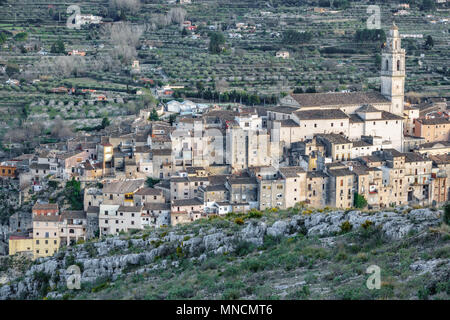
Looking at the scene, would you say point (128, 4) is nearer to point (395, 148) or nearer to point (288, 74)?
point (288, 74)

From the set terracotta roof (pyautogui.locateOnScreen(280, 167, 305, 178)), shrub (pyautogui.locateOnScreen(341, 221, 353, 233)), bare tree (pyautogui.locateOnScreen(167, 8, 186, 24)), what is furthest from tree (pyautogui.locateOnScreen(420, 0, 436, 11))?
shrub (pyautogui.locateOnScreen(341, 221, 353, 233))

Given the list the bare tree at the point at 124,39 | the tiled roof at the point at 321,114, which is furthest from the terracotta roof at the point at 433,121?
the bare tree at the point at 124,39

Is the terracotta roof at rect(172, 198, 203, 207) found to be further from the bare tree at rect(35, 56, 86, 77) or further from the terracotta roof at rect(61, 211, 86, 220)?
the bare tree at rect(35, 56, 86, 77)

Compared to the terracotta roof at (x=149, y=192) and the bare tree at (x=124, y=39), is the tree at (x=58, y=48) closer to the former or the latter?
the bare tree at (x=124, y=39)

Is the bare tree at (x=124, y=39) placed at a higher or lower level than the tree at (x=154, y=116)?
higher

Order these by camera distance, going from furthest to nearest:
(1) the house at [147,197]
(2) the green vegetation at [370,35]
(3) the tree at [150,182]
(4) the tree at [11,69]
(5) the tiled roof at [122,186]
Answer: (2) the green vegetation at [370,35], (4) the tree at [11,69], (3) the tree at [150,182], (5) the tiled roof at [122,186], (1) the house at [147,197]

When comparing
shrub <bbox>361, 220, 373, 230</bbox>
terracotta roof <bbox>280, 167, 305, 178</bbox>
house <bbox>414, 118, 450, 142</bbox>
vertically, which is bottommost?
terracotta roof <bbox>280, 167, 305, 178</bbox>

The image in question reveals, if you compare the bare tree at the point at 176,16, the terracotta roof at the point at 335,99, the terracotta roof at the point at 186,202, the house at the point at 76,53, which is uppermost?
the bare tree at the point at 176,16
